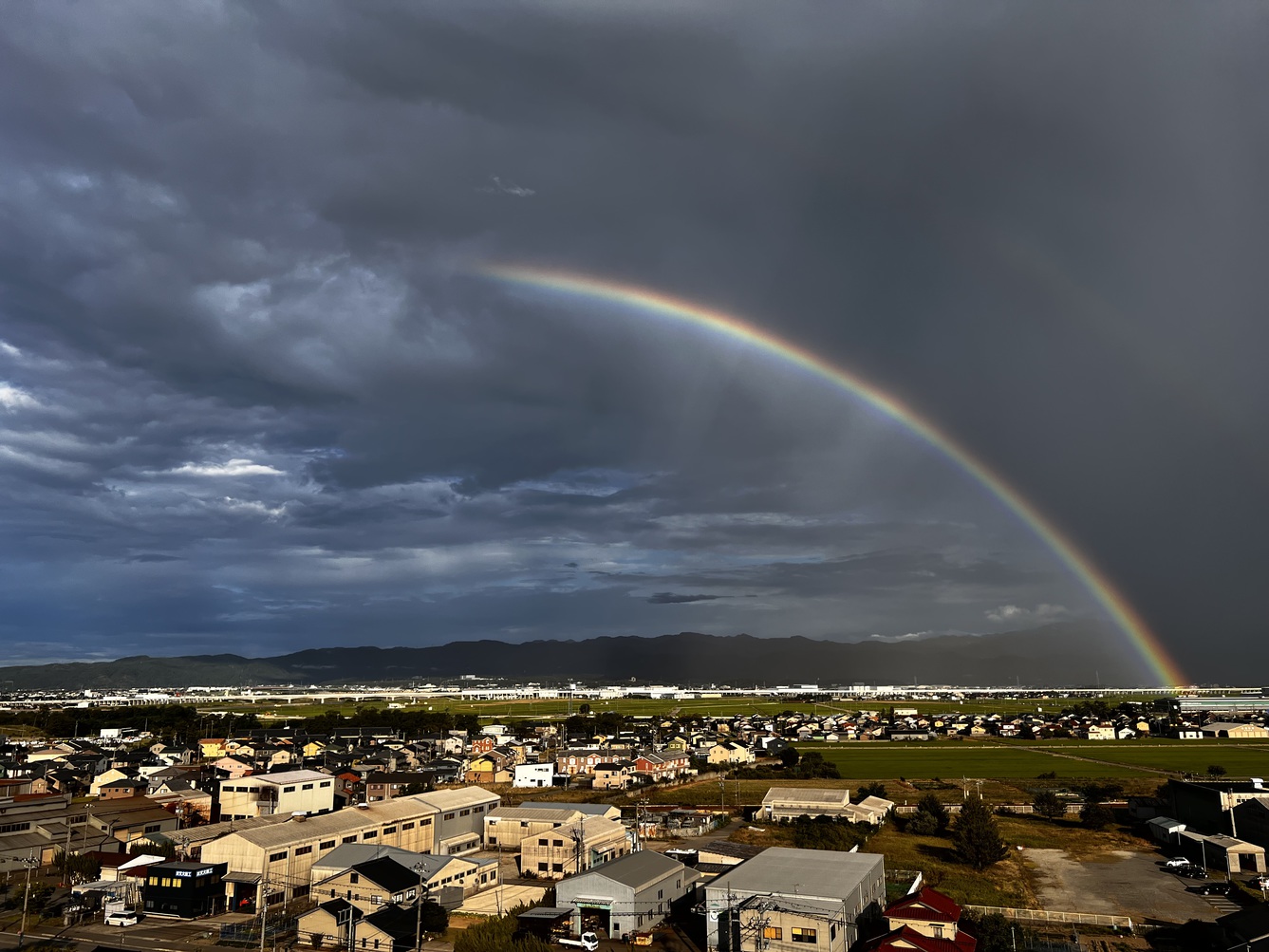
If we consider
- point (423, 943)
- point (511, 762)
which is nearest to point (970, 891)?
point (423, 943)

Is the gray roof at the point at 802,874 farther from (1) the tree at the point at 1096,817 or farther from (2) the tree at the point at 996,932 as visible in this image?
(1) the tree at the point at 1096,817

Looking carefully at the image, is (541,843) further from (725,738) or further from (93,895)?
(725,738)

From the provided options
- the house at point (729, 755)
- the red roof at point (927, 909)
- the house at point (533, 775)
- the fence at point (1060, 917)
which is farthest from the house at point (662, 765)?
the red roof at point (927, 909)

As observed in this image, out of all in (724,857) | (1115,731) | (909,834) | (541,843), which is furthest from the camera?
(1115,731)

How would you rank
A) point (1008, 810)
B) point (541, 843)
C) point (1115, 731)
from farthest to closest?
1. point (1115, 731)
2. point (1008, 810)
3. point (541, 843)

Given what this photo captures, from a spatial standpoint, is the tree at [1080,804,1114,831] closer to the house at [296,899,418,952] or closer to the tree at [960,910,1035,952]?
the tree at [960,910,1035,952]

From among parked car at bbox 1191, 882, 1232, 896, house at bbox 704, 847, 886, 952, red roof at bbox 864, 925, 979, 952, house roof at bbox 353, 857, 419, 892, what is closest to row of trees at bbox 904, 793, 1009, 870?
parked car at bbox 1191, 882, 1232, 896

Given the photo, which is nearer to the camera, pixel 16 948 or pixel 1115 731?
pixel 16 948
